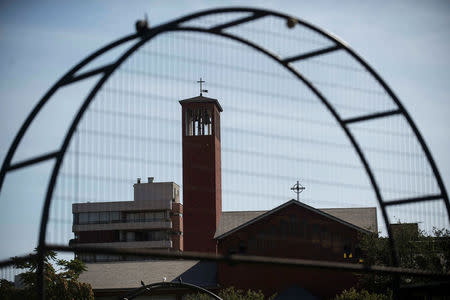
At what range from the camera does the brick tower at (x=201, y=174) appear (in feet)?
197

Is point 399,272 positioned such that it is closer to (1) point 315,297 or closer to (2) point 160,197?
(1) point 315,297

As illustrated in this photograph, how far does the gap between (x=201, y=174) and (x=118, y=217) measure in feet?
162

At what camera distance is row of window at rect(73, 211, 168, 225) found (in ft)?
357

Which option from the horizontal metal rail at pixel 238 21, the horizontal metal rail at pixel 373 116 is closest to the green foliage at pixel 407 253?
the horizontal metal rail at pixel 373 116

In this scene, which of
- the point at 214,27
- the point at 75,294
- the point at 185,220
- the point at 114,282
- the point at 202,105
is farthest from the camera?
the point at 202,105

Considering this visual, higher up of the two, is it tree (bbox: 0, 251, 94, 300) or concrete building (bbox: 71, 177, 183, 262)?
concrete building (bbox: 71, 177, 183, 262)

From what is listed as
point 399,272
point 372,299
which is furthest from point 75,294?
point 399,272

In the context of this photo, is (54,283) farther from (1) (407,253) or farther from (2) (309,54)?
(2) (309,54)

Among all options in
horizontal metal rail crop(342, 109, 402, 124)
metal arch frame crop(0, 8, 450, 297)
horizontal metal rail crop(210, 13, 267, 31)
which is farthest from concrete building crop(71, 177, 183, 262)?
horizontal metal rail crop(210, 13, 267, 31)

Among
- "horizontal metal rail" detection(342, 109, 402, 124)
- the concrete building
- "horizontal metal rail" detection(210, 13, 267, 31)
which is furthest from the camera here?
the concrete building

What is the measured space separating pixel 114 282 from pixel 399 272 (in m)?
43.4

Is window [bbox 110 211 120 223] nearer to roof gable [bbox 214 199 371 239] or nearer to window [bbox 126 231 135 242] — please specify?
window [bbox 126 231 135 242]

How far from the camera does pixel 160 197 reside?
110 metres

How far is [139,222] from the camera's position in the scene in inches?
4262
